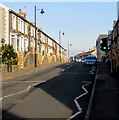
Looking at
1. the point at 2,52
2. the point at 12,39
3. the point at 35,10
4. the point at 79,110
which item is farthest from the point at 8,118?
the point at 35,10

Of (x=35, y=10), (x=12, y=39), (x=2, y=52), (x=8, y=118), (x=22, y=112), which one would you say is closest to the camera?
(x=8, y=118)

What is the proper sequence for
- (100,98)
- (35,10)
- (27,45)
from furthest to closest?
(27,45) < (35,10) < (100,98)

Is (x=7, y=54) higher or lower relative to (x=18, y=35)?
lower

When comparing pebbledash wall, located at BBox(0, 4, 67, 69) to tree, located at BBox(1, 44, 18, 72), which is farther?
pebbledash wall, located at BBox(0, 4, 67, 69)

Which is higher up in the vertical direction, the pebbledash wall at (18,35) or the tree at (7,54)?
the pebbledash wall at (18,35)

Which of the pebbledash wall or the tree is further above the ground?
the pebbledash wall

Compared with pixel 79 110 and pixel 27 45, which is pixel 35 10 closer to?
pixel 27 45

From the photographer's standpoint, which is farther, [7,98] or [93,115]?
[7,98]

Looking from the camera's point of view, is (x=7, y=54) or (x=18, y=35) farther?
(x=18, y=35)

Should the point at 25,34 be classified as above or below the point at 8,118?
above

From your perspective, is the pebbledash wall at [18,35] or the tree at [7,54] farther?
the pebbledash wall at [18,35]

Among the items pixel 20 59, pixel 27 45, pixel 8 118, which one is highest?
pixel 27 45

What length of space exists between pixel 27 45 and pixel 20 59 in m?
6.71

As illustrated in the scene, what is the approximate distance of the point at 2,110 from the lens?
9.91 metres
